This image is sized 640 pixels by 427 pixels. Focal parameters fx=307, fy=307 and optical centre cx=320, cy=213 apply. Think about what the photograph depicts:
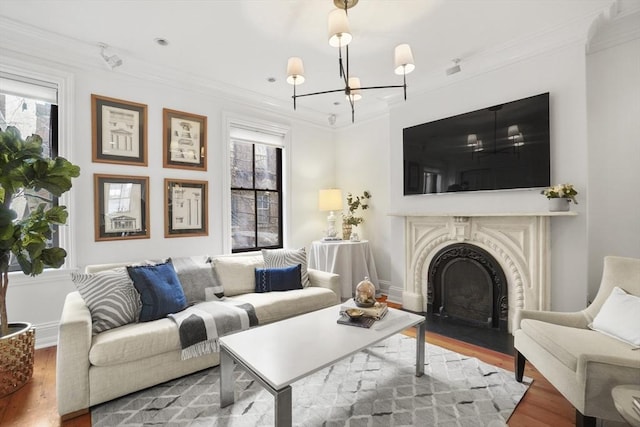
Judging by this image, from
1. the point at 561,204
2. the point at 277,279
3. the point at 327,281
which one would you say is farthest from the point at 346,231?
the point at 561,204

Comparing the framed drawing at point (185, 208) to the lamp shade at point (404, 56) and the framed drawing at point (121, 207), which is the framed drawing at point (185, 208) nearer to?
the framed drawing at point (121, 207)

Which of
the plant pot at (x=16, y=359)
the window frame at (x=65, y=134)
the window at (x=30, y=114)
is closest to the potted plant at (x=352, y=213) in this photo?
the window frame at (x=65, y=134)

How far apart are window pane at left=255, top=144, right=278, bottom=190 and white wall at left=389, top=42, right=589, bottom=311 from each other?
8.07 ft

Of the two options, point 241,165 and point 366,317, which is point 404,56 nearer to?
point 366,317

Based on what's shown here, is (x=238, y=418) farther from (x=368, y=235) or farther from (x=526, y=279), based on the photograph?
(x=368, y=235)

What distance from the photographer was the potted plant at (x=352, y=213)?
452 centimetres

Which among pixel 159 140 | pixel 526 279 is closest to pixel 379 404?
pixel 526 279

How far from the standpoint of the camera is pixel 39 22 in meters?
2.52

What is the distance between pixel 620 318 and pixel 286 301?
2.33 metres

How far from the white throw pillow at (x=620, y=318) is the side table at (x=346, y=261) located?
8.30ft

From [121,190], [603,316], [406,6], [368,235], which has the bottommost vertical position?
[603,316]

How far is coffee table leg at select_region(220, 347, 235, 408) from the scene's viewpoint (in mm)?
1884

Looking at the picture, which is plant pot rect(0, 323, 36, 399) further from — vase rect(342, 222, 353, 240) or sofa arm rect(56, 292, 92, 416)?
vase rect(342, 222, 353, 240)

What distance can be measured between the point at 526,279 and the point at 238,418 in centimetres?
271
